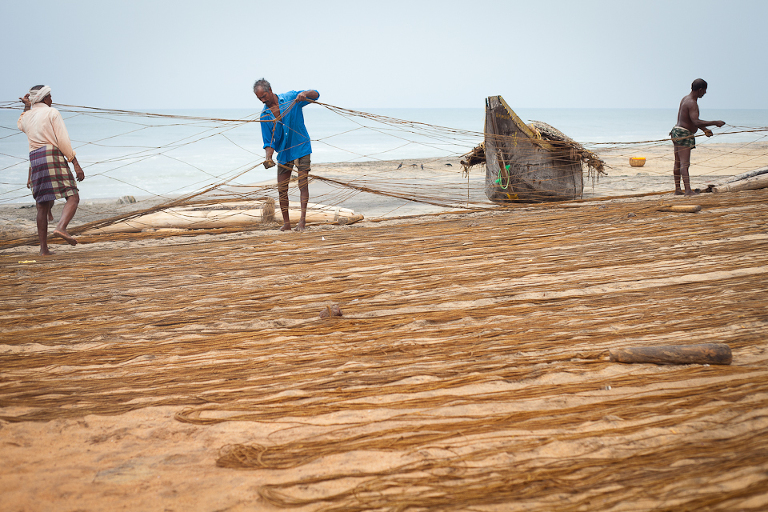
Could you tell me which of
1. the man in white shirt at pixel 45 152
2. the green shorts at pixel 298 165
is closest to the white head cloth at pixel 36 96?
the man in white shirt at pixel 45 152

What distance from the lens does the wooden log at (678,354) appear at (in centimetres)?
161

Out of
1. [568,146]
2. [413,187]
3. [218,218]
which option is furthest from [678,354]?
Result: [413,187]

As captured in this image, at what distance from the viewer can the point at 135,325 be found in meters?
2.24

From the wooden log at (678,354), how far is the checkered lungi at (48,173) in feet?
13.6

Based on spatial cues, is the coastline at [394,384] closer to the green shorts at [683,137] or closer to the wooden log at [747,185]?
the green shorts at [683,137]

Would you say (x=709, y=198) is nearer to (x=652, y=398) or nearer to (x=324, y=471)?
(x=652, y=398)

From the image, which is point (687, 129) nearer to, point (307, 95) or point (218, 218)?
point (307, 95)

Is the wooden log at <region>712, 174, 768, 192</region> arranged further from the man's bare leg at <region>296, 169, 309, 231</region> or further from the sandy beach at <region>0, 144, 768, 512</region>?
the man's bare leg at <region>296, 169, 309, 231</region>

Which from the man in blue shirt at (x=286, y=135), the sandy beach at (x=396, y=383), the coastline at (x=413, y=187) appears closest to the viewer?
the sandy beach at (x=396, y=383)

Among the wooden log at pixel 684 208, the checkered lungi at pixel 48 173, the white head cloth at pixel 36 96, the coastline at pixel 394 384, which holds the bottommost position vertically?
the coastline at pixel 394 384

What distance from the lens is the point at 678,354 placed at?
1.62 metres

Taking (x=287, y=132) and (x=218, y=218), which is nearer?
(x=287, y=132)

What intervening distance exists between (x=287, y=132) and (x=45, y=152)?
1.90m

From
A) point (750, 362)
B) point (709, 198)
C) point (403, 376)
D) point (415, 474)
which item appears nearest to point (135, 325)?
point (403, 376)
